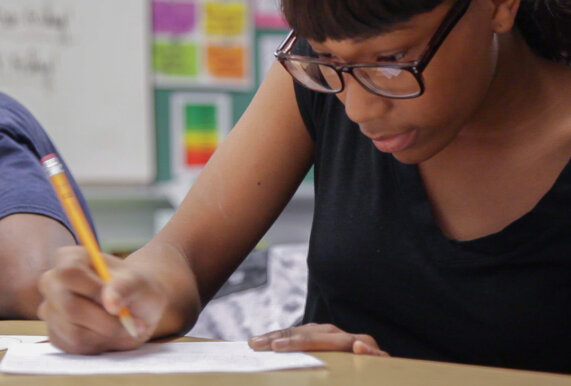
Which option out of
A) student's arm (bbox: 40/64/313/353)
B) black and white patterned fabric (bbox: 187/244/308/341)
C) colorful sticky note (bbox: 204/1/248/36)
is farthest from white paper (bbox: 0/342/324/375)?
colorful sticky note (bbox: 204/1/248/36)

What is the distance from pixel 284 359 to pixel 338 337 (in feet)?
0.27

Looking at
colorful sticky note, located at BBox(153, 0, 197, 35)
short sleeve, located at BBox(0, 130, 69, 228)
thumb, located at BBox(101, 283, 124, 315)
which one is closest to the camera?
thumb, located at BBox(101, 283, 124, 315)

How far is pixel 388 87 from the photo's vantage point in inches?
31.3

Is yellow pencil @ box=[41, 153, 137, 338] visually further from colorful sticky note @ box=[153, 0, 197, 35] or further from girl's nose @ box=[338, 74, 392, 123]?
colorful sticky note @ box=[153, 0, 197, 35]

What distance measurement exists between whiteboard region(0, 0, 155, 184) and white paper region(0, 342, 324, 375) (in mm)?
1782

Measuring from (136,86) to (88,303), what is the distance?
6.10 feet

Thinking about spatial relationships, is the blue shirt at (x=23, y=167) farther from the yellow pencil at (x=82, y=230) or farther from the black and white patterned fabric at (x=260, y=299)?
the black and white patterned fabric at (x=260, y=299)

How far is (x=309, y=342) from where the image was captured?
759 mm

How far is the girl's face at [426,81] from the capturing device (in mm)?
765

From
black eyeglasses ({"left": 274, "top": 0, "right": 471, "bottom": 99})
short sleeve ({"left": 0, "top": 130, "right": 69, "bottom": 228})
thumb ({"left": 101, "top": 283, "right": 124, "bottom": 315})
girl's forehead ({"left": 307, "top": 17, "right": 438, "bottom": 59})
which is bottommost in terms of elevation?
thumb ({"left": 101, "top": 283, "right": 124, "bottom": 315})

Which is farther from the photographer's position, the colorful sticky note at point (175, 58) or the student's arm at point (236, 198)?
the colorful sticky note at point (175, 58)

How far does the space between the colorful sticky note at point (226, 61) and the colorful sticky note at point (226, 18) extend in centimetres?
5

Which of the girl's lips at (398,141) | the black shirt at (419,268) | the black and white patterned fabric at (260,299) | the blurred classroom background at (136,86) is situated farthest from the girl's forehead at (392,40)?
the blurred classroom background at (136,86)

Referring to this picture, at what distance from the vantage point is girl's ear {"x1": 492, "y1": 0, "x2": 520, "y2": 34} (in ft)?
2.66
